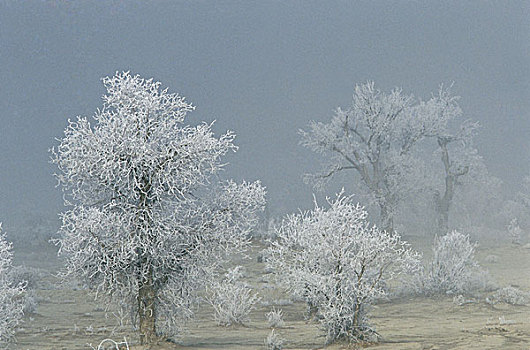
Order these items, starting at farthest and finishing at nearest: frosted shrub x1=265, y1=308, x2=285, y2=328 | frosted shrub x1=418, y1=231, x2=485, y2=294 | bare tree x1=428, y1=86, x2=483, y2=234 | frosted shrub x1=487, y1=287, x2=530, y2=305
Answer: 1. bare tree x1=428, y1=86, x2=483, y2=234
2. frosted shrub x1=418, y1=231, x2=485, y2=294
3. frosted shrub x1=487, y1=287, x2=530, y2=305
4. frosted shrub x1=265, y1=308, x2=285, y2=328

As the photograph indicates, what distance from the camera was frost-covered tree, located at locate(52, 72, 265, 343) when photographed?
42.8ft

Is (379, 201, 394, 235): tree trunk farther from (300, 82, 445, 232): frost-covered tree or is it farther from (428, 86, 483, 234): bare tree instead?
(428, 86, 483, 234): bare tree

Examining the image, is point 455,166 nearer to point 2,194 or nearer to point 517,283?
point 517,283

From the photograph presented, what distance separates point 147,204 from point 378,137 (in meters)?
26.8

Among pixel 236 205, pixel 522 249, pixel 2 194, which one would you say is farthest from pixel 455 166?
pixel 2 194

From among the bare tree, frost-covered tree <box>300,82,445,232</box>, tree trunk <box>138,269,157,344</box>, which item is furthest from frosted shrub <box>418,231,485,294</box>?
the bare tree

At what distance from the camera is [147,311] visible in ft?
Result: 44.5

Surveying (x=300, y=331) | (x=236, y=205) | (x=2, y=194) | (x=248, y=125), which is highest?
(x=248, y=125)

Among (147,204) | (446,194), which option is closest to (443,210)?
(446,194)

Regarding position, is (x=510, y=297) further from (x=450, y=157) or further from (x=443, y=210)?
(x=450, y=157)

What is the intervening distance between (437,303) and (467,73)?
511ft

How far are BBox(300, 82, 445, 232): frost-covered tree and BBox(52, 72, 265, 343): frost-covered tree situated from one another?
2460cm

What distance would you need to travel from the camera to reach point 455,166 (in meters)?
40.5

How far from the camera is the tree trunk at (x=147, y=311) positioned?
13.6 metres
